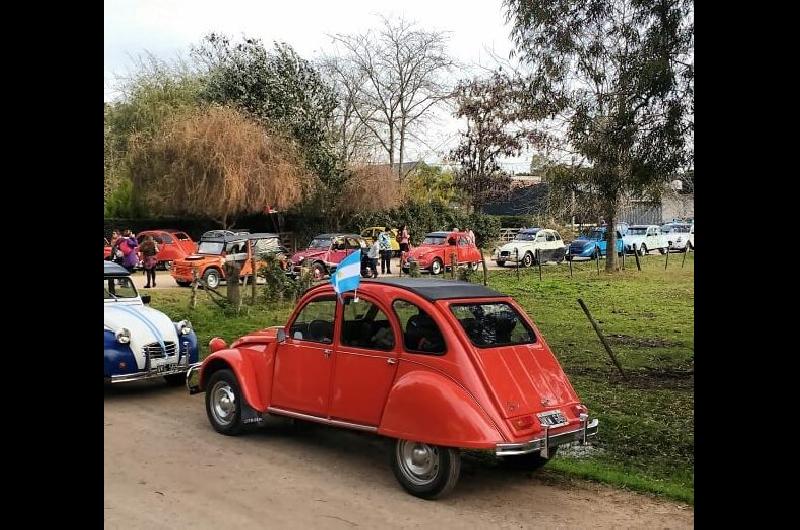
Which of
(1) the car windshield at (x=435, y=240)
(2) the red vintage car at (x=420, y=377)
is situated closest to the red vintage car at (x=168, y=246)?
(1) the car windshield at (x=435, y=240)

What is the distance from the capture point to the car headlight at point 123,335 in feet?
30.4

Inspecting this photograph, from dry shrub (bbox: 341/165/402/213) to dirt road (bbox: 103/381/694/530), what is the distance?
88.0ft

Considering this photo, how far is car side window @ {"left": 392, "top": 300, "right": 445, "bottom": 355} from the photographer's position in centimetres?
638

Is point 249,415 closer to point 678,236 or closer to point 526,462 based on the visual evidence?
point 526,462

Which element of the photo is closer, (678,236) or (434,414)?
(434,414)

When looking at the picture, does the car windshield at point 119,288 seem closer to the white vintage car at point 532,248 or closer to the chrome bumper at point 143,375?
the chrome bumper at point 143,375

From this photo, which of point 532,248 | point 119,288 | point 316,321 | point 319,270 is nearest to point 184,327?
point 119,288

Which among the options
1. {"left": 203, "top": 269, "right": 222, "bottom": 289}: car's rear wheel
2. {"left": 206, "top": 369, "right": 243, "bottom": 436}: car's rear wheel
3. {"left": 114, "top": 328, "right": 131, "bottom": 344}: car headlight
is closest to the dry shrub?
{"left": 203, "top": 269, "right": 222, "bottom": 289}: car's rear wheel

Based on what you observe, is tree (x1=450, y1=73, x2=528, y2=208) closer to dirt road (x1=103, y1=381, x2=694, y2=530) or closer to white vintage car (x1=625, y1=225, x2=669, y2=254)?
white vintage car (x1=625, y1=225, x2=669, y2=254)

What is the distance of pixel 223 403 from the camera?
8.05m


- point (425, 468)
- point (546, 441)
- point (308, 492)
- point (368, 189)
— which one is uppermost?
point (368, 189)

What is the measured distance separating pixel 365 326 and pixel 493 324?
1186mm
